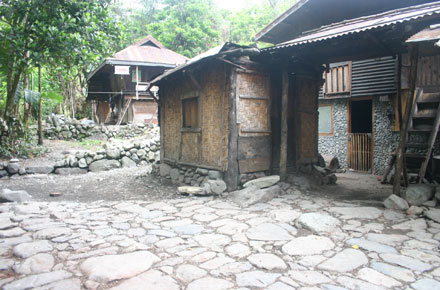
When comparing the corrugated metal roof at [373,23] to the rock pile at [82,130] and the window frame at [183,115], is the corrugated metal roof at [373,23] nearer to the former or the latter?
the window frame at [183,115]

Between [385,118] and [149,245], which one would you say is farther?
[385,118]

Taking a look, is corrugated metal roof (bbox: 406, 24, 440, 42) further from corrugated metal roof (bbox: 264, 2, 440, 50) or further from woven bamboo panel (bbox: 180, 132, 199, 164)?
woven bamboo panel (bbox: 180, 132, 199, 164)

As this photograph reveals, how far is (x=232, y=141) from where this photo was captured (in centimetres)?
682

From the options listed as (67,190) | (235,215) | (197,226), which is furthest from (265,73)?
(67,190)

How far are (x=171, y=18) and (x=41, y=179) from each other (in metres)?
20.7

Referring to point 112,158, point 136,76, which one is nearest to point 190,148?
point 112,158

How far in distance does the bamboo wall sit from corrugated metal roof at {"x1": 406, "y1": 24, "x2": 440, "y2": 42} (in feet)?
12.0

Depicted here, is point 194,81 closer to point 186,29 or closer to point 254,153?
point 254,153

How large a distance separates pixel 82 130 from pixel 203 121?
11.4m

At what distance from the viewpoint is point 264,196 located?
6277mm

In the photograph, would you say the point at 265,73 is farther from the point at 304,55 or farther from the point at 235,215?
the point at 235,215

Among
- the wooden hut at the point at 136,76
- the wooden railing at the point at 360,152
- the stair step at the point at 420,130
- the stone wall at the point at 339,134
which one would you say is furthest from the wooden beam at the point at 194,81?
the wooden hut at the point at 136,76

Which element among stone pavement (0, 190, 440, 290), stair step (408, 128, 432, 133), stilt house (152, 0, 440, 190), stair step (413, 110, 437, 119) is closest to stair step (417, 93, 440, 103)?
stair step (413, 110, 437, 119)

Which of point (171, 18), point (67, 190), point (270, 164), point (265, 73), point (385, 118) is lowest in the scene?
point (67, 190)
